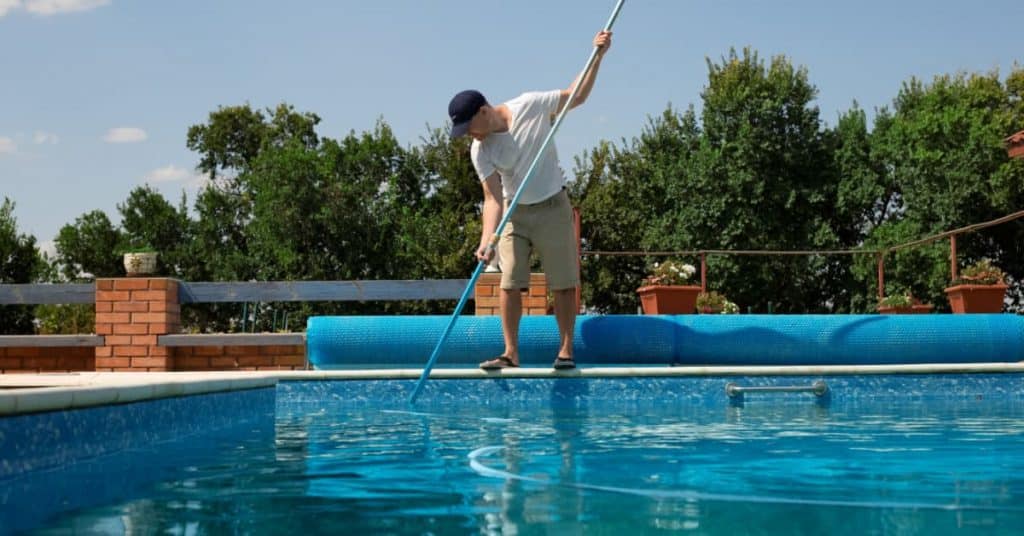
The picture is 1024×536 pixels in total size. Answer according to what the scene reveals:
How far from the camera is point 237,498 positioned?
233 centimetres

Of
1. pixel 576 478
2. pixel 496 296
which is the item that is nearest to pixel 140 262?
pixel 496 296

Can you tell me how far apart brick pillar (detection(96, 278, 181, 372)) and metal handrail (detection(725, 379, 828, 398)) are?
409cm

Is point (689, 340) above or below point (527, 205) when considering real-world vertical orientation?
below

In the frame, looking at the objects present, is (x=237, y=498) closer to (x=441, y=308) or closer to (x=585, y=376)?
(x=585, y=376)

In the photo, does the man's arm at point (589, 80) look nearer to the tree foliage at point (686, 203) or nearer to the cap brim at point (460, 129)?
the cap brim at point (460, 129)

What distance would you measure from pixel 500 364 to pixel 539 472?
9.67 ft

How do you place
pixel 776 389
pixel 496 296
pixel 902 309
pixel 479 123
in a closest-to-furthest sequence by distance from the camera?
1. pixel 479 123
2. pixel 776 389
3. pixel 496 296
4. pixel 902 309

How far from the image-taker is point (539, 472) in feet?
8.92

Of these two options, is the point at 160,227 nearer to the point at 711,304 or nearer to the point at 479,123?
the point at 711,304

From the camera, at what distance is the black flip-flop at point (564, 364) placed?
5.69 metres

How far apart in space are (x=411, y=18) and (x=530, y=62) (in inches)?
123

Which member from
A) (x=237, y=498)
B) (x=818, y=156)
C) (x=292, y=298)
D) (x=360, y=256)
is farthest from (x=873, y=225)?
(x=237, y=498)

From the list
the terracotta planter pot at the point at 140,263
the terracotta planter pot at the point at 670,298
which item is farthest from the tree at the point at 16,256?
the terracotta planter pot at the point at 670,298

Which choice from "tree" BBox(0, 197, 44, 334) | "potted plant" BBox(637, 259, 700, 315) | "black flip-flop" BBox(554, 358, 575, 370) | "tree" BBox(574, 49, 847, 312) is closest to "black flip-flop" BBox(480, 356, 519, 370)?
"black flip-flop" BBox(554, 358, 575, 370)
